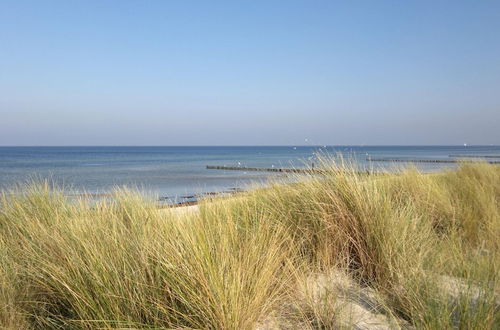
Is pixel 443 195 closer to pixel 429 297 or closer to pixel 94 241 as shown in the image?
pixel 429 297

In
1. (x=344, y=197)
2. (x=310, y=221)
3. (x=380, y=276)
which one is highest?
(x=344, y=197)

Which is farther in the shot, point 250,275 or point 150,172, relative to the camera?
point 150,172

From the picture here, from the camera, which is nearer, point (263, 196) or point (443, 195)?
point (263, 196)

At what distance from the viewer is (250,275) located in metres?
2.20

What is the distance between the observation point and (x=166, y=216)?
2.93 m

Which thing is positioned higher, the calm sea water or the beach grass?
the beach grass

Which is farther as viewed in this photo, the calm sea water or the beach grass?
the calm sea water

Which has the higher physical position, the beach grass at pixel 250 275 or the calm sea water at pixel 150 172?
the beach grass at pixel 250 275

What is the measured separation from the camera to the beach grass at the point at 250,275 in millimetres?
2000

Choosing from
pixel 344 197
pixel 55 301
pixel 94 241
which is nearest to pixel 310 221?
pixel 344 197

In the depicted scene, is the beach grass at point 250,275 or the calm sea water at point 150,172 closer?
the beach grass at point 250,275

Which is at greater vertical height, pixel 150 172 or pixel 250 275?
pixel 250 275

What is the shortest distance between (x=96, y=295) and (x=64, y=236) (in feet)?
2.31

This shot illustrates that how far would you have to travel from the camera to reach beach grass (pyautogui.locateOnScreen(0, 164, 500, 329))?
2000 mm
